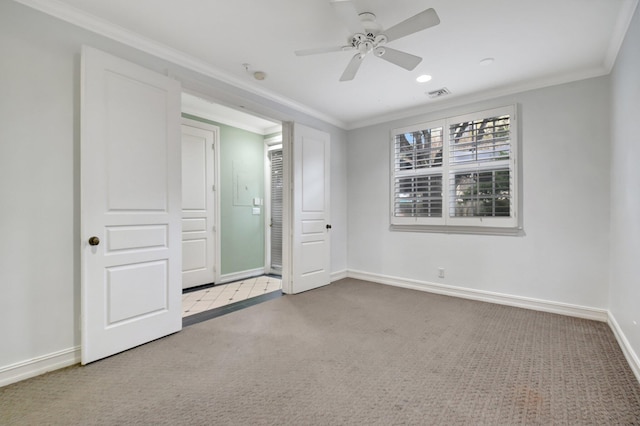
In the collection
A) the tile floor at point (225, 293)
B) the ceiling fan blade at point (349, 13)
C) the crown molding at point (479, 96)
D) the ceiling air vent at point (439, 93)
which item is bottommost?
the tile floor at point (225, 293)

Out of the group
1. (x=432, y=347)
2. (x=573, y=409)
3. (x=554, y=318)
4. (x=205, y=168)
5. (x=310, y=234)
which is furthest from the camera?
(x=205, y=168)

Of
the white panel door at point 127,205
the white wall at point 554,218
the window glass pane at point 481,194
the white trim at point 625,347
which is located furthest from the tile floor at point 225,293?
the white trim at point 625,347

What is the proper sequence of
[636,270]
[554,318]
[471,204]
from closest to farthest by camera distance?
[636,270], [554,318], [471,204]

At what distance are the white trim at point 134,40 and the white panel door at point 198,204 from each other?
1495 millimetres

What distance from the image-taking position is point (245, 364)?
215 cm

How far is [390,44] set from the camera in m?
2.64

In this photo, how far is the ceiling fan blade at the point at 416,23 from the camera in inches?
70.3

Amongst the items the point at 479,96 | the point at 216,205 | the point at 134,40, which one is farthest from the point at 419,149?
the point at 134,40

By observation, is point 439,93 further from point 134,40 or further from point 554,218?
point 134,40

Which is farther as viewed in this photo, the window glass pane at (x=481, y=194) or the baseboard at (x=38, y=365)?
the window glass pane at (x=481, y=194)

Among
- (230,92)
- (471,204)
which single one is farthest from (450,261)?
(230,92)

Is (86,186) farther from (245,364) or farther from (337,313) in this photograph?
(337,313)

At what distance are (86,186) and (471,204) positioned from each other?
4.06 m

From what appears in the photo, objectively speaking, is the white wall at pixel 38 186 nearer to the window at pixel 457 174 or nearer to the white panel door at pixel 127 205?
the white panel door at pixel 127 205
